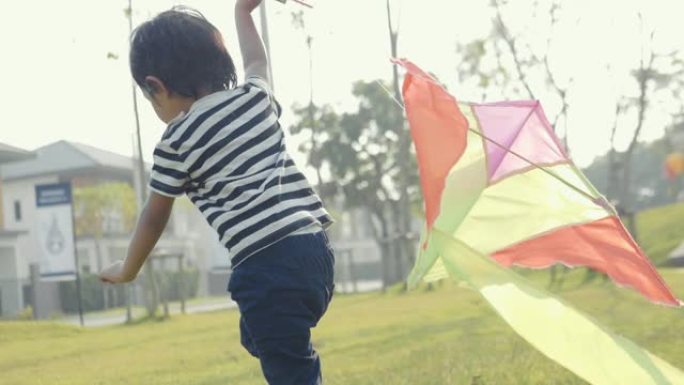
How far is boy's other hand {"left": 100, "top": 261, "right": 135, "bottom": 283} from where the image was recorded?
2541 millimetres

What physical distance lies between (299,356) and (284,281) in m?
0.20

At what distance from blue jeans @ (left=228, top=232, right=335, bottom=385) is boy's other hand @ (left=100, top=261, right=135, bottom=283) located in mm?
270

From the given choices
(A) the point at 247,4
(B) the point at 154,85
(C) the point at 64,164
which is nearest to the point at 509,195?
(A) the point at 247,4

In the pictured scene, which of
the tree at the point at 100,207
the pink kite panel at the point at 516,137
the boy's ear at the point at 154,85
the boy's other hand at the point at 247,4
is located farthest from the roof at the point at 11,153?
the tree at the point at 100,207

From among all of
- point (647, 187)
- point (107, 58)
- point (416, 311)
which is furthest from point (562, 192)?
point (647, 187)

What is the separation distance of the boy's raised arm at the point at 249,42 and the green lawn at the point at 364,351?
2348 mm

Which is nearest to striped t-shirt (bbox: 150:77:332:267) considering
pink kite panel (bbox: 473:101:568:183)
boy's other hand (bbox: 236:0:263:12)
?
boy's other hand (bbox: 236:0:263:12)

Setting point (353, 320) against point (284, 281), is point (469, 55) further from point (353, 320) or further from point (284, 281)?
point (284, 281)

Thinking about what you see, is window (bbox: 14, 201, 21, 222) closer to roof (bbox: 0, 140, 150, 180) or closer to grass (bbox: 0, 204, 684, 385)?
roof (bbox: 0, 140, 150, 180)

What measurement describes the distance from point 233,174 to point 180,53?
31cm

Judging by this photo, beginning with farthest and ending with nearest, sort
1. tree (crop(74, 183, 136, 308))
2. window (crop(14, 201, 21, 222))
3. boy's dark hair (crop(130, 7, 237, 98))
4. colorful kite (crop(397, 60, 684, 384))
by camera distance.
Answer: tree (crop(74, 183, 136, 308))
window (crop(14, 201, 21, 222))
colorful kite (crop(397, 60, 684, 384))
boy's dark hair (crop(130, 7, 237, 98))

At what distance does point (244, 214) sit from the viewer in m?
2.45

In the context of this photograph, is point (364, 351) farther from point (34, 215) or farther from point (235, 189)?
point (34, 215)

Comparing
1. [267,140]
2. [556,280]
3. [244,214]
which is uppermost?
[267,140]
